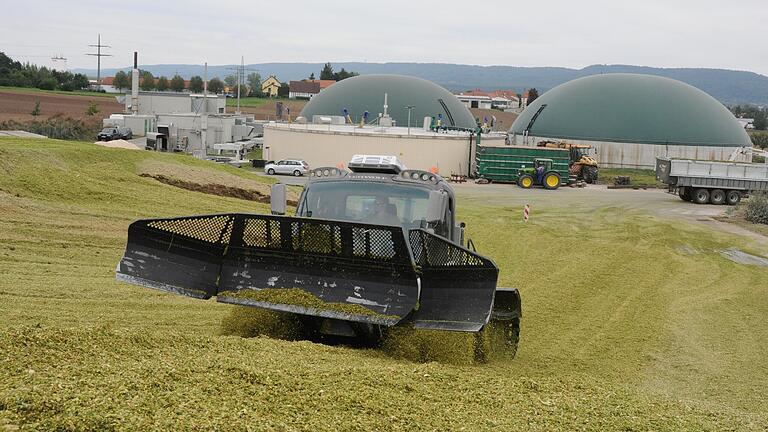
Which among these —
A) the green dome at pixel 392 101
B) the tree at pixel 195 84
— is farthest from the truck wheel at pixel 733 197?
the tree at pixel 195 84

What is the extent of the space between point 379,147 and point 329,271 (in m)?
46.2

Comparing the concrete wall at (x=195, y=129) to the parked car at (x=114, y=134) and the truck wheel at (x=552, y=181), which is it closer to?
the parked car at (x=114, y=134)

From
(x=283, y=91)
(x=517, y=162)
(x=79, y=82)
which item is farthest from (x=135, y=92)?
(x=283, y=91)

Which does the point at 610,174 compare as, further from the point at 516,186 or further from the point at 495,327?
the point at 495,327

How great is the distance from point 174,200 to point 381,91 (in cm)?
Result: 5211

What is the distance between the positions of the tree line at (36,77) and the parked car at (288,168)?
71.9 meters

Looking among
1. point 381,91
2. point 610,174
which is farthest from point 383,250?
point 381,91

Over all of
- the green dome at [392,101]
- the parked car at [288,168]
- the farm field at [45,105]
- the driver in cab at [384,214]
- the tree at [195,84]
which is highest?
the tree at [195,84]

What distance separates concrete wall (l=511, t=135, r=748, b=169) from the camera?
63.2 m

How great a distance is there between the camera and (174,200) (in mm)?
24750

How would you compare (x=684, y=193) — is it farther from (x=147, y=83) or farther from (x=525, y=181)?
(x=147, y=83)

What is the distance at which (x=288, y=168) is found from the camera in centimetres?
5194

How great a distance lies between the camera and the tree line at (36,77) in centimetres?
11106

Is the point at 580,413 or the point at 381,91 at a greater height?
the point at 381,91
